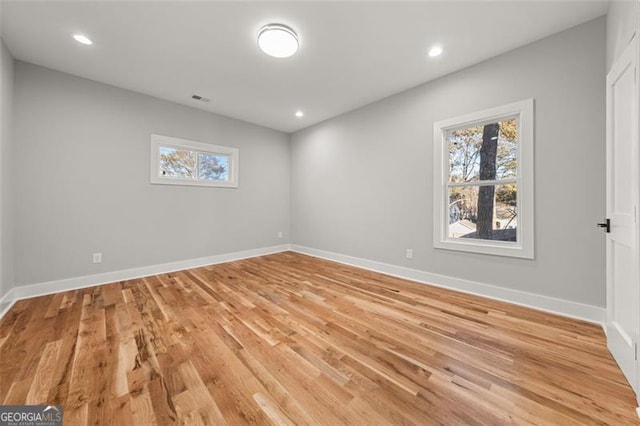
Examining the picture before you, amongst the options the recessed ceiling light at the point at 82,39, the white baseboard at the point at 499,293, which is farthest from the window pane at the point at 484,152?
the recessed ceiling light at the point at 82,39

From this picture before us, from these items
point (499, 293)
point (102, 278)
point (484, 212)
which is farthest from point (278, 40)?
point (102, 278)

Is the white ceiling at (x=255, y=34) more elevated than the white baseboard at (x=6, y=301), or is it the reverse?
the white ceiling at (x=255, y=34)

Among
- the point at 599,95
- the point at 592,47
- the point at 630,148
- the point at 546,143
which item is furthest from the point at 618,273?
the point at 592,47

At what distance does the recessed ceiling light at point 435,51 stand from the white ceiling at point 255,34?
0.07m

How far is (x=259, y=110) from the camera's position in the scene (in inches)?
163

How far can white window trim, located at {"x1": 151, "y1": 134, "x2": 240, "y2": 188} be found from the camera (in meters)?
3.62

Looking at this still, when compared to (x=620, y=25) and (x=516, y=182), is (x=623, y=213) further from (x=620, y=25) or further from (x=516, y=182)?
(x=620, y=25)

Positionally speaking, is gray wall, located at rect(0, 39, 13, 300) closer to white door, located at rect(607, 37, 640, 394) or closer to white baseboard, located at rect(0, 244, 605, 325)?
white baseboard, located at rect(0, 244, 605, 325)

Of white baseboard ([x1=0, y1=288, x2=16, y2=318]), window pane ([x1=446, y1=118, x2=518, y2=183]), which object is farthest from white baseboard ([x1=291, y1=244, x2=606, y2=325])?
white baseboard ([x1=0, y1=288, x2=16, y2=318])

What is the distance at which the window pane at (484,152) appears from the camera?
2672 mm

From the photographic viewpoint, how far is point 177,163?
3.91 m

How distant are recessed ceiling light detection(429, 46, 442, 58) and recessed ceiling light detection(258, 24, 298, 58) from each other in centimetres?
146

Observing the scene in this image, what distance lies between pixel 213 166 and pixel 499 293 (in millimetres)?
4690

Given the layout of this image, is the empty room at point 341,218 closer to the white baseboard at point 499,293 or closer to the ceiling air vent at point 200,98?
the white baseboard at point 499,293
